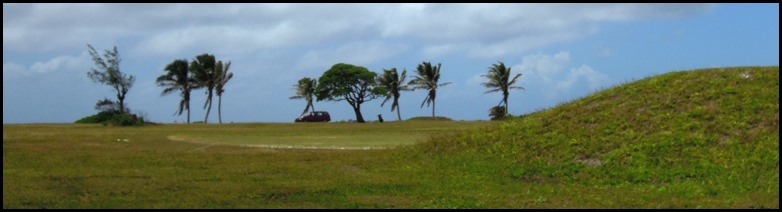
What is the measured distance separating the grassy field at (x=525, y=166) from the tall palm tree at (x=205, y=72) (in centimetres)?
5735

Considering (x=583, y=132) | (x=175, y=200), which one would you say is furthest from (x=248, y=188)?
(x=583, y=132)

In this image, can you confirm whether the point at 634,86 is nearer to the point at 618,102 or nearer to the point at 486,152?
the point at 618,102

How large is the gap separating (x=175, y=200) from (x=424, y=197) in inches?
162

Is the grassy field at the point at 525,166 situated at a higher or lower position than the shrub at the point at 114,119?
lower

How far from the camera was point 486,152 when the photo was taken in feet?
65.5

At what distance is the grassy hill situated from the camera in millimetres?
14914

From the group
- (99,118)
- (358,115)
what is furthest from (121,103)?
(358,115)

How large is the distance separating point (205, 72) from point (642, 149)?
68210 millimetres

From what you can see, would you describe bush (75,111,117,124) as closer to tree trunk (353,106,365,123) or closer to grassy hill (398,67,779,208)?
tree trunk (353,106,365,123)

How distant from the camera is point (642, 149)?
1803 cm

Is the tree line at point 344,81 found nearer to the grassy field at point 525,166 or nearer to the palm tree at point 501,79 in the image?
the palm tree at point 501,79

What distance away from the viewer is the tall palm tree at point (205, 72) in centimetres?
8156

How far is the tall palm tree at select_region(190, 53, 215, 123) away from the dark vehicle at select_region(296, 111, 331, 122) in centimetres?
986

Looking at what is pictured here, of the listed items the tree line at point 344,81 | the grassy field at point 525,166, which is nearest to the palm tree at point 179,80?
the tree line at point 344,81
